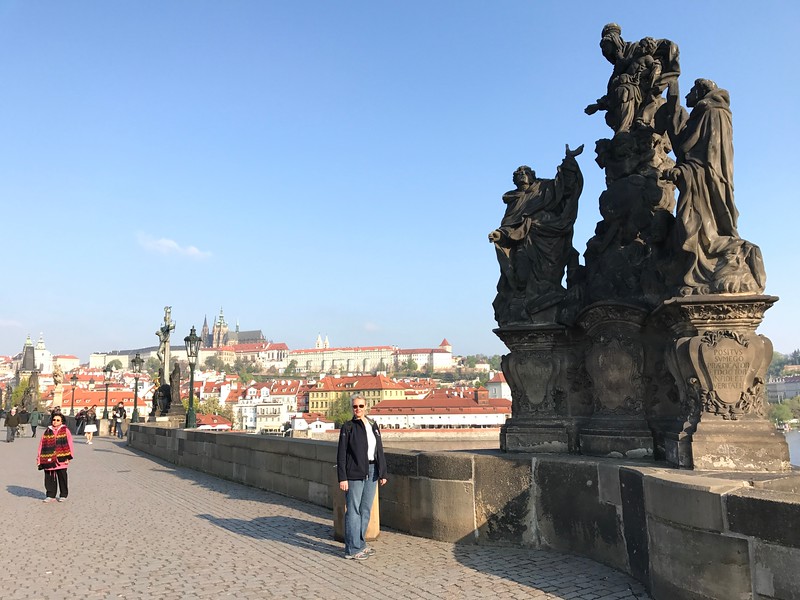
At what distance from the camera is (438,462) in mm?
6195

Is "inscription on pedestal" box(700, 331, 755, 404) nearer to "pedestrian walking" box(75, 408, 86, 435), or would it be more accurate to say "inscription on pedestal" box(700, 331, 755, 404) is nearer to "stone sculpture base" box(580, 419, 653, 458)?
"stone sculpture base" box(580, 419, 653, 458)

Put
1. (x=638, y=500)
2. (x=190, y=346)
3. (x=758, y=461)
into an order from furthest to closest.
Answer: (x=190, y=346) < (x=758, y=461) < (x=638, y=500)

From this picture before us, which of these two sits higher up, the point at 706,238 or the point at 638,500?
the point at 706,238

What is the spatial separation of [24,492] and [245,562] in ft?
25.3

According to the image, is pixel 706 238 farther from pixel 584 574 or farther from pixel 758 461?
pixel 584 574

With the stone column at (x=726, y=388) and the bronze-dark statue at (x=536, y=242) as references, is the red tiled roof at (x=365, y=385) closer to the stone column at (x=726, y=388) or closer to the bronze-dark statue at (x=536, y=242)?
the bronze-dark statue at (x=536, y=242)

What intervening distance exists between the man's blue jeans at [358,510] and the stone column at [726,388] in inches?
101

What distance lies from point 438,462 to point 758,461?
265 centimetres

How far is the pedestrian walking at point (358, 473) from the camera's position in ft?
→ 18.4

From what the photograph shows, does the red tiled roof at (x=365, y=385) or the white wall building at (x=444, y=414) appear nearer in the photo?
the white wall building at (x=444, y=414)

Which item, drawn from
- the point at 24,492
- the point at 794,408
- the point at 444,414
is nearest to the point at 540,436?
the point at 24,492

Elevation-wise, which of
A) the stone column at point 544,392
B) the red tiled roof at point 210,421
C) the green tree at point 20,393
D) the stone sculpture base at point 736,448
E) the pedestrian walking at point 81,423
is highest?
the green tree at point 20,393

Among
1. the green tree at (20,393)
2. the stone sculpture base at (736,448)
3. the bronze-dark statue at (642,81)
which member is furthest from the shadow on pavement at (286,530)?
the green tree at (20,393)

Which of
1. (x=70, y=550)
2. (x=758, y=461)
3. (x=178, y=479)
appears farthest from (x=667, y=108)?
(x=178, y=479)
